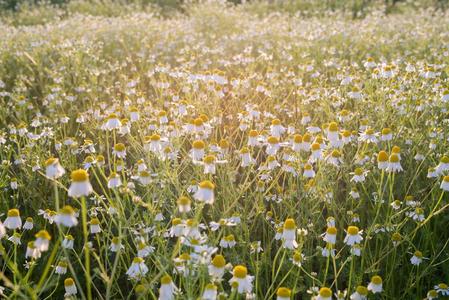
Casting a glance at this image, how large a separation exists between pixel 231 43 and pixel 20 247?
4863mm

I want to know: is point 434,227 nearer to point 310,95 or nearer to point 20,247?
point 310,95

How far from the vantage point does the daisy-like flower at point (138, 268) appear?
2.10 m

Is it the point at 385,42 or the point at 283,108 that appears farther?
the point at 385,42

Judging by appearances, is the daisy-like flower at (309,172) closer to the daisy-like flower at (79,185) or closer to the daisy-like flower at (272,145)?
the daisy-like flower at (272,145)

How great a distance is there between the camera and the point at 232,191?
2986mm

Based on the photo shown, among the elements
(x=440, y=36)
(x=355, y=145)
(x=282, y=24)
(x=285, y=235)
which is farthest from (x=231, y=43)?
(x=285, y=235)

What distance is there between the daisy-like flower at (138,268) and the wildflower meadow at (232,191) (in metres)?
0.01

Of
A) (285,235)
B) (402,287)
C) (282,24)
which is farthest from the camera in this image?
(282,24)

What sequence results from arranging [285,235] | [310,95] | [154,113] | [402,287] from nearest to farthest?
[285,235]
[402,287]
[154,113]
[310,95]

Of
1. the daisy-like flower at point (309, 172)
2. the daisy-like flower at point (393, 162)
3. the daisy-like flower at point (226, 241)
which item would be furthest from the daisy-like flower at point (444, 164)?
the daisy-like flower at point (226, 241)

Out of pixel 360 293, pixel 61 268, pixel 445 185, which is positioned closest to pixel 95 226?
pixel 61 268

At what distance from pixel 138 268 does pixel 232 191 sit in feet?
3.19

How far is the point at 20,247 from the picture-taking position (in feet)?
10.3

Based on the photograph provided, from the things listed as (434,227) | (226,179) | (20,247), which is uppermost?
(226,179)
